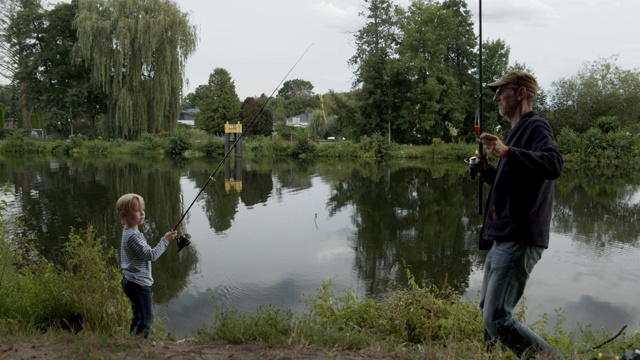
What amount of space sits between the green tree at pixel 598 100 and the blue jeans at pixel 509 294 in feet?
97.2

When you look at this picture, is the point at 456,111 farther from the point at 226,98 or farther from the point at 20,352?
the point at 20,352

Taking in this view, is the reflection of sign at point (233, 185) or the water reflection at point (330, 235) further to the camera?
the reflection of sign at point (233, 185)

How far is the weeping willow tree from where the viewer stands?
29.4m

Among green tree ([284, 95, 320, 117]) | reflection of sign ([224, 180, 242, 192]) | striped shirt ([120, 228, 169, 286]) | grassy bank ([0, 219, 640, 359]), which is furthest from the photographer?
green tree ([284, 95, 320, 117])

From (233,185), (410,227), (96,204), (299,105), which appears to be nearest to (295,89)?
(299,105)

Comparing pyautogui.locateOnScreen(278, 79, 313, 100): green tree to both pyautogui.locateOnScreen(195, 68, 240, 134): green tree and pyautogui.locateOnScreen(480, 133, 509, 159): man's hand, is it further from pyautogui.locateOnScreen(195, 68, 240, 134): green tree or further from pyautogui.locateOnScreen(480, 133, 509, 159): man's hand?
pyautogui.locateOnScreen(480, 133, 509, 159): man's hand

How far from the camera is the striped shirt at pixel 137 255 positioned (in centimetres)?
339

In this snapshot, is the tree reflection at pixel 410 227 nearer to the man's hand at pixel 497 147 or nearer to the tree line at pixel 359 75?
the man's hand at pixel 497 147

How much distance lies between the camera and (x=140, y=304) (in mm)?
3521

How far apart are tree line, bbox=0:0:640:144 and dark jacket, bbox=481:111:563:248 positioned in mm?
27698

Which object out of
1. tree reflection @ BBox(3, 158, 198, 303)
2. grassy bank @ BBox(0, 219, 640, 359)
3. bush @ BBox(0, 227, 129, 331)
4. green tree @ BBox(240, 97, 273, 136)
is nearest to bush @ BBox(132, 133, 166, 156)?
tree reflection @ BBox(3, 158, 198, 303)

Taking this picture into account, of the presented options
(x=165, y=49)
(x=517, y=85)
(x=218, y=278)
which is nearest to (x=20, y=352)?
(x=517, y=85)

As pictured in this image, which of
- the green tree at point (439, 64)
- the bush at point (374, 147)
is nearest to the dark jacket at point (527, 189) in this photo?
the bush at point (374, 147)

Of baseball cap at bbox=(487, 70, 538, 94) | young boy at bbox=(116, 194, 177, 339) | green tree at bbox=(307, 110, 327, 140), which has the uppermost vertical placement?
green tree at bbox=(307, 110, 327, 140)
